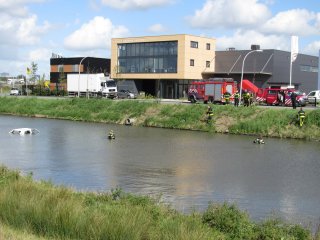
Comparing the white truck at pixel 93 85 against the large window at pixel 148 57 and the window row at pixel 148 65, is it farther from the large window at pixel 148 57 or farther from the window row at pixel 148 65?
the large window at pixel 148 57

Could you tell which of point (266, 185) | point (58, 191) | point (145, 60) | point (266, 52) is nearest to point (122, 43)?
point (145, 60)

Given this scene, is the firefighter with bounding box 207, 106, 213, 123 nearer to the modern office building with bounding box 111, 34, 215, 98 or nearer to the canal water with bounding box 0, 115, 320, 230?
the canal water with bounding box 0, 115, 320, 230

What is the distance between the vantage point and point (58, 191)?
12.5 metres

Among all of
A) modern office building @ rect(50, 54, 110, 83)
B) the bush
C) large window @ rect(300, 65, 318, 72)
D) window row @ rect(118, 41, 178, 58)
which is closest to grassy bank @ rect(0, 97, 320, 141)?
window row @ rect(118, 41, 178, 58)

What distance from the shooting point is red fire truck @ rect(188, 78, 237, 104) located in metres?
56.8

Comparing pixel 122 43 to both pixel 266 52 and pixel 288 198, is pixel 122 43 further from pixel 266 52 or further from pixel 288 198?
pixel 288 198

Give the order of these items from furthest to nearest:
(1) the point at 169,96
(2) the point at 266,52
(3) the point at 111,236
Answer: (1) the point at 169,96 < (2) the point at 266,52 < (3) the point at 111,236

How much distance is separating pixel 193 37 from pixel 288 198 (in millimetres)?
64203

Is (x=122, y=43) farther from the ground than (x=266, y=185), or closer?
farther from the ground

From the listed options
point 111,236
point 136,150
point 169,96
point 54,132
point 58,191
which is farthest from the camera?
point 169,96

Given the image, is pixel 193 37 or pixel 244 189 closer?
pixel 244 189

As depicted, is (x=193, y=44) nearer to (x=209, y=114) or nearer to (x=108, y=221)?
(x=209, y=114)

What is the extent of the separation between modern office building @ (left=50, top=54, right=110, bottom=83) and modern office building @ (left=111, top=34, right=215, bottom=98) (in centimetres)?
1227

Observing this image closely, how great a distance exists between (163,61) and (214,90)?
24.0 meters
